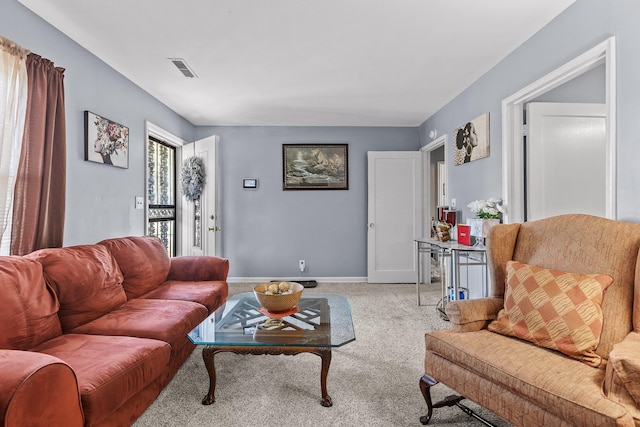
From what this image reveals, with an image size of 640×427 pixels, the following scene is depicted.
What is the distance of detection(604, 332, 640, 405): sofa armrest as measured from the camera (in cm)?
108

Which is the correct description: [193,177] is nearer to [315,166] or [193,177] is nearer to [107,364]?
[315,166]

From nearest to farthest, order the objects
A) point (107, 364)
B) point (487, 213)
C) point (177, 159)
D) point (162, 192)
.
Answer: point (107, 364) → point (487, 213) → point (162, 192) → point (177, 159)

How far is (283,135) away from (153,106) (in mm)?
1801

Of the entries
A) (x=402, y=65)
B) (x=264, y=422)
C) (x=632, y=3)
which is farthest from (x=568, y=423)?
(x=402, y=65)

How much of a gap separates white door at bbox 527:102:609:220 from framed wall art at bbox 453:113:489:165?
0.48m

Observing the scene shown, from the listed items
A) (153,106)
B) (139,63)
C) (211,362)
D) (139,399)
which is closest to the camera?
(139,399)

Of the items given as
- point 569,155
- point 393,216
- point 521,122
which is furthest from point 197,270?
point 569,155

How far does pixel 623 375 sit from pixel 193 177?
4.24 m

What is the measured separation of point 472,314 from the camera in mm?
1765

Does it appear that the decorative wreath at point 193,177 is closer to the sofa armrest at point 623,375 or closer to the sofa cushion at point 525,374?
the sofa cushion at point 525,374

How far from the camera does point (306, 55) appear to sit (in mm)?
2740

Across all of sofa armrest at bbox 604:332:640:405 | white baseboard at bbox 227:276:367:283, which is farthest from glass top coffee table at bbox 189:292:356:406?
white baseboard at bbox 227:276:367:283

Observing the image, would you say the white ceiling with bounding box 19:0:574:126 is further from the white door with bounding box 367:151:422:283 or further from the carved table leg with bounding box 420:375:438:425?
the carved table leg with bounding box 420:375:438:425

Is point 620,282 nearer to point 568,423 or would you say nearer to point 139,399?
point 568,423
